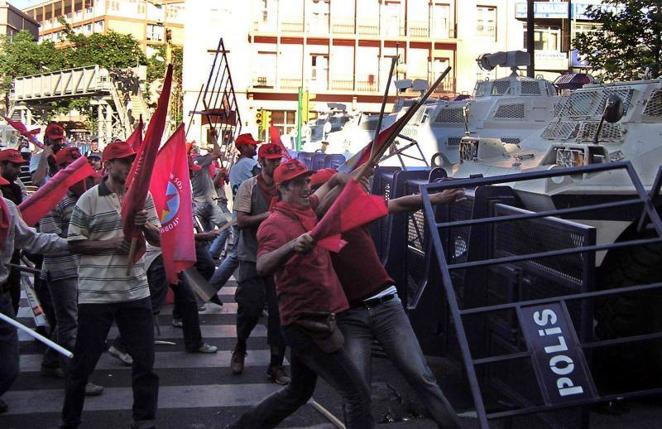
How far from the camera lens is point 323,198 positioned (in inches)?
192

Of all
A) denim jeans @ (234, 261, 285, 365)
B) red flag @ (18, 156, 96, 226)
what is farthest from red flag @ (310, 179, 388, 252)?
red flag @ (18, 156, 96, 226)

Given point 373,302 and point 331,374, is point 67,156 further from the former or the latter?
point 331,374

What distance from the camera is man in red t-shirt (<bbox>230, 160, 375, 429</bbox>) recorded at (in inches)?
173

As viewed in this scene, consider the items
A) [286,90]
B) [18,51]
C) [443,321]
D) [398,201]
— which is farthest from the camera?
[18,51]

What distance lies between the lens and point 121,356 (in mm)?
7383

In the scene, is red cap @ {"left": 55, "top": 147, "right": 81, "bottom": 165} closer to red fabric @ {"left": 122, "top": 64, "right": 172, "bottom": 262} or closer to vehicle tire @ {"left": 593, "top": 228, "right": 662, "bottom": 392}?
red fabric @ {"left": 122, "top": 64, "right": 172, "bottom": 262}

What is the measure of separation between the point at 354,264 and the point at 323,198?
16.3 inches

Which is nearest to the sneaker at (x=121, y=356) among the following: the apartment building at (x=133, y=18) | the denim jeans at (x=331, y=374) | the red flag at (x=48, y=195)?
the red flag at (x=48, y=195)

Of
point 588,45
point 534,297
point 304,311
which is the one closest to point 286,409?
point 304,311

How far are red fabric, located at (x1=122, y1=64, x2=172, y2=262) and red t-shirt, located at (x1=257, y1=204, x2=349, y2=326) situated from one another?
87cm

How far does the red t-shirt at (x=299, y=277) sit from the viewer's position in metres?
4.42

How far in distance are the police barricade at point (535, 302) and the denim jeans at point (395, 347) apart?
299mm

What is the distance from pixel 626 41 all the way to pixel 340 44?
34.5 meters

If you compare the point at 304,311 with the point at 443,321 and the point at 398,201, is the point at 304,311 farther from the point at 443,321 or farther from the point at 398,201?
the point at 443,321
